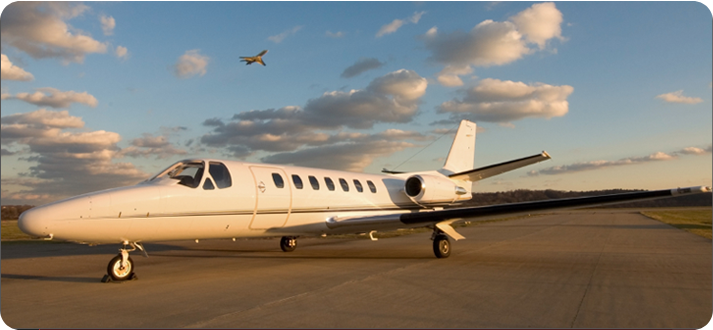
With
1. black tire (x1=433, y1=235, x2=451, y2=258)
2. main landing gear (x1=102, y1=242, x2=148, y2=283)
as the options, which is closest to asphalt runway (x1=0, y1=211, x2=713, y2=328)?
main landing gear (x1=102, y1=242, x2=148, y2=283)

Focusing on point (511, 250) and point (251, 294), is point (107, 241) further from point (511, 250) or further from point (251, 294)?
point (511, 250)

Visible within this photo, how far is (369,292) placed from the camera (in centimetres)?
741

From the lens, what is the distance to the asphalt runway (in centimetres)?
564

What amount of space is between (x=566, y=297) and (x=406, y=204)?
881 cm

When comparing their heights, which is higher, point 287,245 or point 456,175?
point 456,175

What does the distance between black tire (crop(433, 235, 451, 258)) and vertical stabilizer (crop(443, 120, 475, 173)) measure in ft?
17.9

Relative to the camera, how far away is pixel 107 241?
834 cm

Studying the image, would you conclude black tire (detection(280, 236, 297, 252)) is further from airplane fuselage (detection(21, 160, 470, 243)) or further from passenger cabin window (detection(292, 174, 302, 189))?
passenger cabin window (detection(292, 174, 302, 189))

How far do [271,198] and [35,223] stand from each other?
4727mm

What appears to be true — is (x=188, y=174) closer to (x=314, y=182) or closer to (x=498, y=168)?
(x=314, y=182)

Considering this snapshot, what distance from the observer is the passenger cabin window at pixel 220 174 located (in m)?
9.84

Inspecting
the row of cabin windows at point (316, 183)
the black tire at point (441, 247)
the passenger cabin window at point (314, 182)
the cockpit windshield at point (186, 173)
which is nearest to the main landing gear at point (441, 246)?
the black tire at point (441, 247)

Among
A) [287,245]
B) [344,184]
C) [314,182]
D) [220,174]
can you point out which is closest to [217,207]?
[220,174]

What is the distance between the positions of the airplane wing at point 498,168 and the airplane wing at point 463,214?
2127 millimetres
